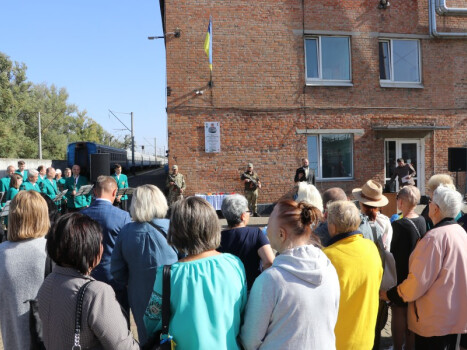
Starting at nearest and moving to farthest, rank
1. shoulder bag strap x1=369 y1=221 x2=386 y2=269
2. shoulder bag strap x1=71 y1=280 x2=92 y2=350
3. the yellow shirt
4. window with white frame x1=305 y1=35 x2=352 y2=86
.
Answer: shoulder bag strap x1=71 y1=280 x2=92 y2=350, the yellow shirt, shoulder bag strap x1=369 y1=221 x2=386 y2=269, window with white frame x1=305 y1=35 x2=352 y2=86

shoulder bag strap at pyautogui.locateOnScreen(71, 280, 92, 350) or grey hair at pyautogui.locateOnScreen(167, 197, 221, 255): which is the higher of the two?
grey hair at pyautogui.locateOnScreen(167, 197, 221, 255)

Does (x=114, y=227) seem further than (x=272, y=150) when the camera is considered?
No

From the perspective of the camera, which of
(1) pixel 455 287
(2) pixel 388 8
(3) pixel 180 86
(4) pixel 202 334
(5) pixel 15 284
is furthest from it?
(2) pixel 388 8

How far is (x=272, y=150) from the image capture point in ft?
47.5

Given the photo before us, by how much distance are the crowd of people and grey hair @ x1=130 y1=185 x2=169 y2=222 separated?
0.01 m

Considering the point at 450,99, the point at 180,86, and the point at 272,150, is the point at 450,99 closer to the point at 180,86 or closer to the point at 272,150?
the point at 272,150

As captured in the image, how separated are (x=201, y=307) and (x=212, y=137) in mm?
12095

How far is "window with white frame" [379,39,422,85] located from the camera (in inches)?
598

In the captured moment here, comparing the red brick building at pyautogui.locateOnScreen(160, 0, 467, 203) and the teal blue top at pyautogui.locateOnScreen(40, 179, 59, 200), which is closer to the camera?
the teal blue top at pyautogui.locateOnScreen(40, 179, 59, 200)

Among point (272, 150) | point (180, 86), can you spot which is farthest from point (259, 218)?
point (180, 86)

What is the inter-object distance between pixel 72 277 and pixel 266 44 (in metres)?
13.1

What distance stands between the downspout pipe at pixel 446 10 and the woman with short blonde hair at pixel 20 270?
15579mm

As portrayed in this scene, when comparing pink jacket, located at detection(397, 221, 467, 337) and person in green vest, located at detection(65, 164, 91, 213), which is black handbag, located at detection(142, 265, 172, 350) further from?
person in green vest, located at detection(65, 164, 91, 213)

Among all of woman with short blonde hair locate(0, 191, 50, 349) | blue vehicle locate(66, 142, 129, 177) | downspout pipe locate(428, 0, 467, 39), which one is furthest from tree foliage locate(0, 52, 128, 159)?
woman with short blonde hair locate(0, 191, 50, 349)
